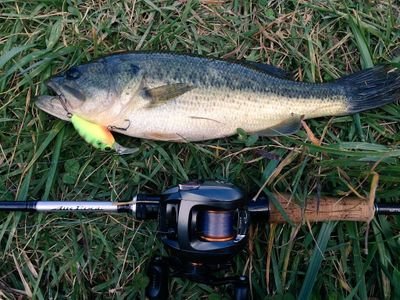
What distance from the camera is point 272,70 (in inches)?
Answer: 122

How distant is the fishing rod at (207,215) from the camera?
95.3 inches

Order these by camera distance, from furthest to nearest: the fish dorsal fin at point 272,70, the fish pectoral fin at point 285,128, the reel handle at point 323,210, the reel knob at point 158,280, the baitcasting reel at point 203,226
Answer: the fish dorsal fin at point 272,70 → the fish pectoral fin at point 285,128 → the reel handle at point 323,210 → the reel knob at point 158,280 → the baitcasting reel at point 203,226

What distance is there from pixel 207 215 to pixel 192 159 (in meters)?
0.69

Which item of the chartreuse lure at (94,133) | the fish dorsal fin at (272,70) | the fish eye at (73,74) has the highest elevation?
the fish dorsal fin at (272,70)

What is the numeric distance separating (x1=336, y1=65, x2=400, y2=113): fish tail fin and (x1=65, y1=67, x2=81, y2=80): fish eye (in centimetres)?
164

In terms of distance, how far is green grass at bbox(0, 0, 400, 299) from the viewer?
115 inches

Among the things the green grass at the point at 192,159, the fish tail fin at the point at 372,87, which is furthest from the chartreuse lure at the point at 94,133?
the fish tail fin at the point at 372,87

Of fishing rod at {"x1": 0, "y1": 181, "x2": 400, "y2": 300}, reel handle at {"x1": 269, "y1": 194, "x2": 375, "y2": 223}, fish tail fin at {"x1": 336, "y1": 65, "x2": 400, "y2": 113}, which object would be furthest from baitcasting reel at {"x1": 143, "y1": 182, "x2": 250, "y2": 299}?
fish tail fin at {"x1": 336, "y1": 65, "x2": 400, "y2": 113}

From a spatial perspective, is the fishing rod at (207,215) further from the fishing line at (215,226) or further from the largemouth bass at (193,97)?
the largemouth bass at (193,97)

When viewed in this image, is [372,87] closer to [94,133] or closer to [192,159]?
[192,159]

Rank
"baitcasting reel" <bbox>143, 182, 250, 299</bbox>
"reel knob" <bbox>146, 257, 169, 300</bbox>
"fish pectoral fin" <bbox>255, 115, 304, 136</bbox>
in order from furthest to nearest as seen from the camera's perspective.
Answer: "fish pectoral fin" <bbox>255, 115, 304, 136</bbox> < "reel knob" <bbox>146, 257, 169, 300</bbox> < "baitcasting reel" <bbox>143, 182, 250, 299</bbox>

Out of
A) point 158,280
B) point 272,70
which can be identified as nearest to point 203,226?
point 158,280

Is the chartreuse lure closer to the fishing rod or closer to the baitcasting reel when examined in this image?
the fishing rod

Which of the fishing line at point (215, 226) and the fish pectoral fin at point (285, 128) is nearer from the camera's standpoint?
the fishing line at point (215, 226)
